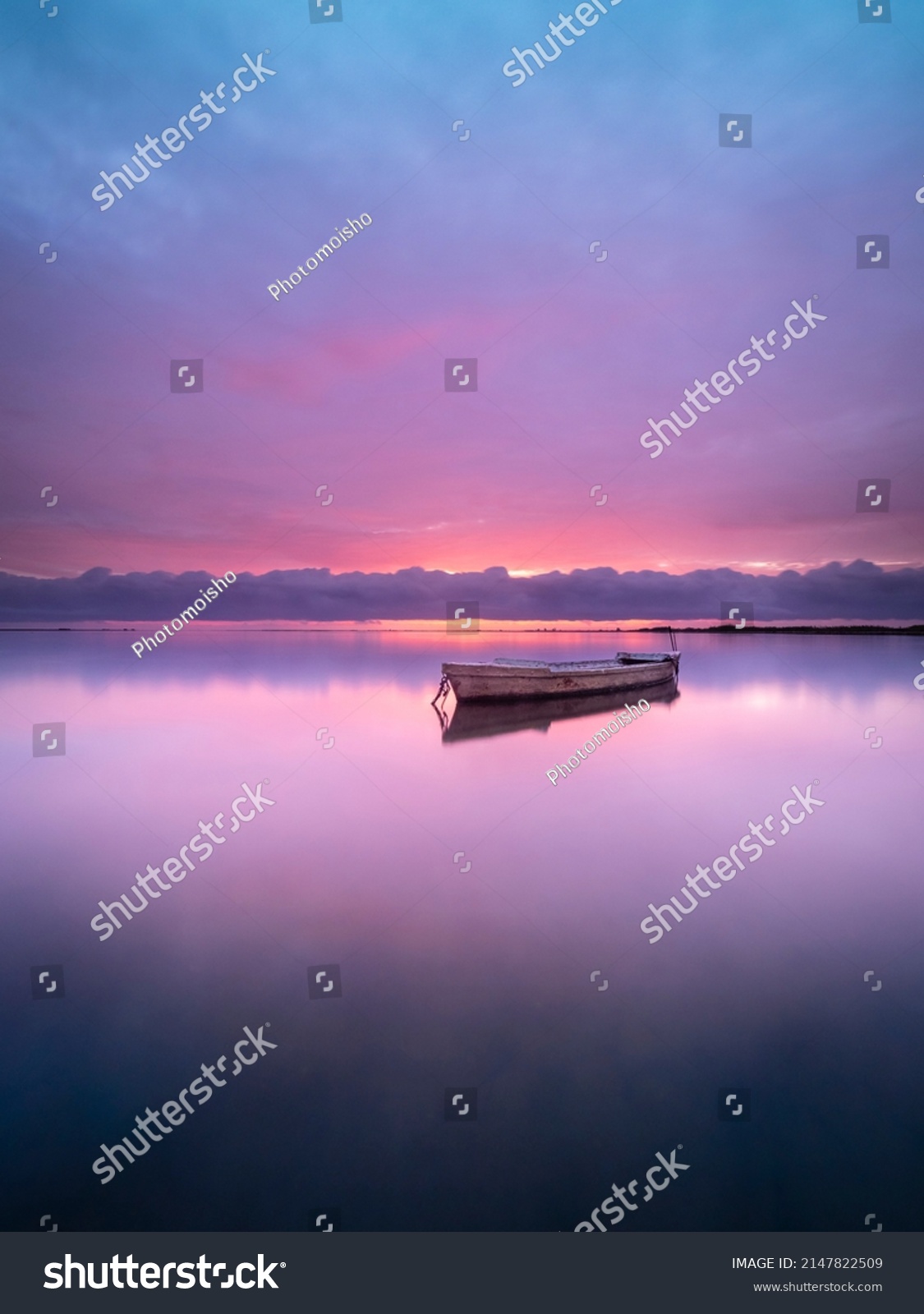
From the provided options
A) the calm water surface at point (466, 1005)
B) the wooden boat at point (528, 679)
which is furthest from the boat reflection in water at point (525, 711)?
the calm water surface at point (466, 1005)

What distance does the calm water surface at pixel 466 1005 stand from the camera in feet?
15.4

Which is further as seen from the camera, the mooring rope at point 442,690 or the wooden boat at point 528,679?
the mooring rope at point 442,690

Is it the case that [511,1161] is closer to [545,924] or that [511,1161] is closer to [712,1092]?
[712,1092]

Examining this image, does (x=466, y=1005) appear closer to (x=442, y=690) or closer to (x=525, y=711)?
(x=525, y=711)

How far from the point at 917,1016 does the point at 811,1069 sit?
1.90 metres

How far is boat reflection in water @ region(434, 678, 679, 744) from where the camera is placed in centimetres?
2555

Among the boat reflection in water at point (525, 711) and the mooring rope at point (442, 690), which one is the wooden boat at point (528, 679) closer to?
the mooring rope at point (442, 690)

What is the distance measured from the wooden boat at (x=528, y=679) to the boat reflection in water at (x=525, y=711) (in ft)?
1.53

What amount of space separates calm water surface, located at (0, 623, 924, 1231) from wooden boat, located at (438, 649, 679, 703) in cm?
1475

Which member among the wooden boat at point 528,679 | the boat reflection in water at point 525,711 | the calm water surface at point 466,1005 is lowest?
the calm water surface at point 466,1005

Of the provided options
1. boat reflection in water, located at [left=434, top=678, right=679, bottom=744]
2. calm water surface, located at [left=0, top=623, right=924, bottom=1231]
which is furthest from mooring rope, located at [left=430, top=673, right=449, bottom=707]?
calm water surface, located at [left=0, top=623, right=924, bottom=1231]

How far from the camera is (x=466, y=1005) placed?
6.84 m

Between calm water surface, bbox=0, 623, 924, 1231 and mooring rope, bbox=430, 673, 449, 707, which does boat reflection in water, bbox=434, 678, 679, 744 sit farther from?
calm water surface, bbox=0, 623, 924, 1231
